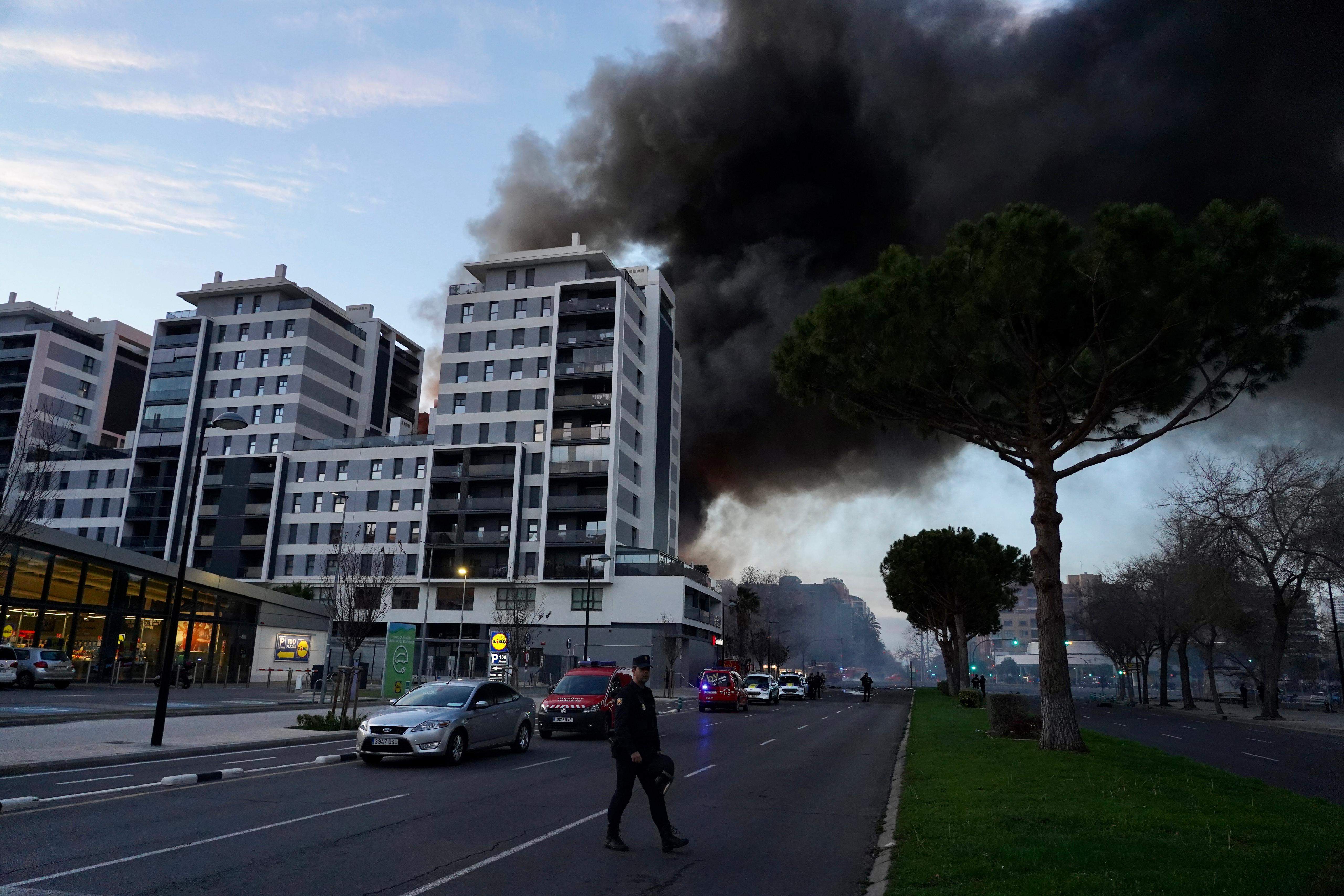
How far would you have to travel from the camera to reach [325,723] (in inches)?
861

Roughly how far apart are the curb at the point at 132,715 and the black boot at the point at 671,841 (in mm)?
17889

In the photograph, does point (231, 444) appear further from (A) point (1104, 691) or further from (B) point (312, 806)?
(A) point (1104, 691)

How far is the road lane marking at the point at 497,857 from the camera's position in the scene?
22.9ft

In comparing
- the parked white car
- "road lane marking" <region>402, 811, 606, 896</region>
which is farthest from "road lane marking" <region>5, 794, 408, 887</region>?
the parked white car

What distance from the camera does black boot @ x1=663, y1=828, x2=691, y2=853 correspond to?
8.41 m

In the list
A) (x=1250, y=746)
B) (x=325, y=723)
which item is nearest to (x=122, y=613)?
(x=325, y=723)

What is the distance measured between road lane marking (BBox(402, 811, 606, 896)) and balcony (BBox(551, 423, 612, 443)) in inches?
2528

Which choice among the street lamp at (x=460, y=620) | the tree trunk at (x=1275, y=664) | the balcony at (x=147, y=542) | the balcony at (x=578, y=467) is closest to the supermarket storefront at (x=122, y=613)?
the street lamp at (x=460, y=620)

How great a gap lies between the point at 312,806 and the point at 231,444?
8155cm

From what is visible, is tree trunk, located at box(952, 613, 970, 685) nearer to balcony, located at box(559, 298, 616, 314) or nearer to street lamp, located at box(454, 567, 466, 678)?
street lamp, located at box(454, 567, 466, 678)

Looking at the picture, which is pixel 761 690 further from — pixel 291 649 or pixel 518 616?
pixel 291 649

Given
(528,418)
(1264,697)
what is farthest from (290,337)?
(1264,697)

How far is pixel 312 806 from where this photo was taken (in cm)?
1084

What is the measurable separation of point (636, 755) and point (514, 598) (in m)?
66.9
